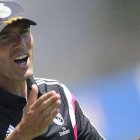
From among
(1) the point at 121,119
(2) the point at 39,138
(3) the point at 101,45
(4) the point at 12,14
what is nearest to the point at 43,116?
(2) the point at 39,138

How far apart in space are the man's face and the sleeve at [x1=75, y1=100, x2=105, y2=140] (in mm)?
266

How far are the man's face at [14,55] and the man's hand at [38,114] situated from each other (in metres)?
0.25

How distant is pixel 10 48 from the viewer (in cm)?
117

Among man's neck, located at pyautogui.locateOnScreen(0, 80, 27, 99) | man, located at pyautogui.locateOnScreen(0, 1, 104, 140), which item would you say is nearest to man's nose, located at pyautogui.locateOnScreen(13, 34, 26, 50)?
man, located at pyautogui.locateOnScreen(0, 1, 104, 140)

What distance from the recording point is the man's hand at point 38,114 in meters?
0.87

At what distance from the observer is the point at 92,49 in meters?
2.15

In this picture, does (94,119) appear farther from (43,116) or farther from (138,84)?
(43,116)

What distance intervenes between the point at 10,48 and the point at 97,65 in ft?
3.36

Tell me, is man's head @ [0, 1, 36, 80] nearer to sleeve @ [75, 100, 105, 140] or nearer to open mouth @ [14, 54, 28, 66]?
open mouth @ [14, 54, 28, 66]

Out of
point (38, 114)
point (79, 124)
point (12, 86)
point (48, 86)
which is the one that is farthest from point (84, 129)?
point (38, 114)

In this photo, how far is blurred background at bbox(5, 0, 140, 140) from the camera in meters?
2.05

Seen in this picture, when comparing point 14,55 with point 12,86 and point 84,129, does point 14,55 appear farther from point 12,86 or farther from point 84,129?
point 84,129

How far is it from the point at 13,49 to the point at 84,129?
15.0 inches

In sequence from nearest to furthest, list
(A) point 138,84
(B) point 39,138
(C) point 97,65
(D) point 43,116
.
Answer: (D) point 43,116
(B) point 39,138
(A) point 138,84
(C) point 97,65
